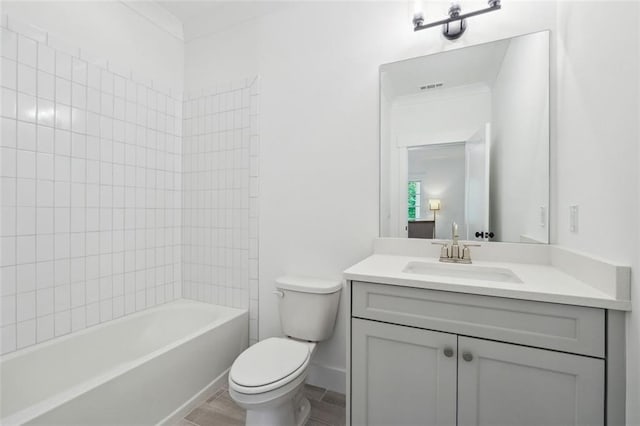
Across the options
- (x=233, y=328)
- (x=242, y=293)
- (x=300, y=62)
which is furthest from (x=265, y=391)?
(x=300, y=62)

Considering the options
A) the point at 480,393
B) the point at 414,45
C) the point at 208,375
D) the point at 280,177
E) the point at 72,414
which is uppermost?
the point at 414,45

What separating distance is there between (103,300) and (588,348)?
2418mm

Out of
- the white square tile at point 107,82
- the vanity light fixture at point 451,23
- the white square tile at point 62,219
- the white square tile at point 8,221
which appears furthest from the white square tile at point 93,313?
the vanity light fixture at point 451,23

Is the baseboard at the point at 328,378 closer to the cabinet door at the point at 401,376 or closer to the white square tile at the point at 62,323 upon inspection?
the cabinet door at the point at 401,376

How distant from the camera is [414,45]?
167 centimetres

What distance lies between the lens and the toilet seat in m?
1.28

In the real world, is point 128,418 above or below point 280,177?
below

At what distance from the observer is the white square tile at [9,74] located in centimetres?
145

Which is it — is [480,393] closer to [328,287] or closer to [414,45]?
[328,287]

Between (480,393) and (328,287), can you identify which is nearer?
(480,393)

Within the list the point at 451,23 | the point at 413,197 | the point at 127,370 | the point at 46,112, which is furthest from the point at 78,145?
the point at 451,23

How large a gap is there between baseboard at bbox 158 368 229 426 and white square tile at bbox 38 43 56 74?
1.97 meters

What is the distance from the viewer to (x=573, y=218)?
4.01 ft

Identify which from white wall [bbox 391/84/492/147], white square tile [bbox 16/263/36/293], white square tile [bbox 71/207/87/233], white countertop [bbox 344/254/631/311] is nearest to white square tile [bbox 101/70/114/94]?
white square tile [bbox 71/207/87/233]
